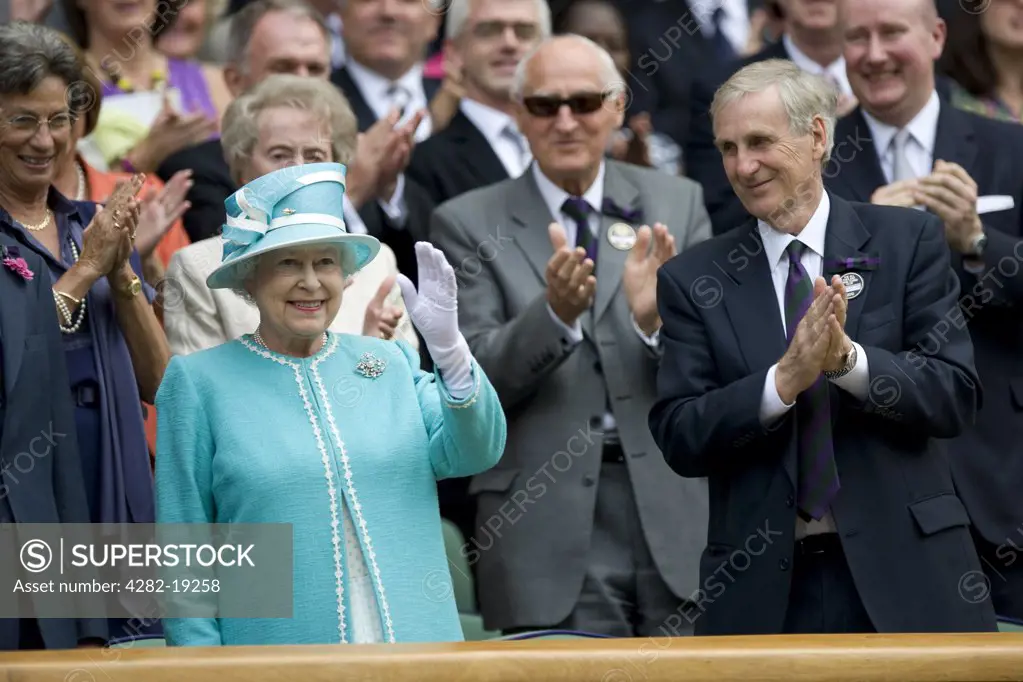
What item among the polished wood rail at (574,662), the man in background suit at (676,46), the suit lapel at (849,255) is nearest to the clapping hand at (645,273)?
the suit lapel at (849,255)

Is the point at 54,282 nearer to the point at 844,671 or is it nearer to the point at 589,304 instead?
the point at 589,304

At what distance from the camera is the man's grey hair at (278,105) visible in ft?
16.0

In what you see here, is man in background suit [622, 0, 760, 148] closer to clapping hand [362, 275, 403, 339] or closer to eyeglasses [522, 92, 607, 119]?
eyeglasses [522, 92, 607, 119]

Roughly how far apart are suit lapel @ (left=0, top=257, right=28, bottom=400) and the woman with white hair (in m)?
0.53

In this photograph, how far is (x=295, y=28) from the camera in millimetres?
6059

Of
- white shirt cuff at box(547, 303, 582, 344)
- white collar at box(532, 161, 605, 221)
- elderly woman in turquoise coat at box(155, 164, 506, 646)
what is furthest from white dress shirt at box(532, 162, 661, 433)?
elderly woman in turquoise coat at box(155, 164, 506, 646)

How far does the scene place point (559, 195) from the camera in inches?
207

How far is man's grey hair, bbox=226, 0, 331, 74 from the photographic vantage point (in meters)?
6.12

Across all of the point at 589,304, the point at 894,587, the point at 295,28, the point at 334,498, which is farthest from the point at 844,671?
the point at 295,28

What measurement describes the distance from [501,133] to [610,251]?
117 centimetres

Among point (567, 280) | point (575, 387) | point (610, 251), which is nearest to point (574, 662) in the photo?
point (567, 280)

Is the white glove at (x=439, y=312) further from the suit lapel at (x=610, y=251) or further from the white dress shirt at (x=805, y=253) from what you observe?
the suit lapel at (x=610, y=251)

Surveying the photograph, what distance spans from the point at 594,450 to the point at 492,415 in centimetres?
120

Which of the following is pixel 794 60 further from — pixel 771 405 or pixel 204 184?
pixel 771 405
